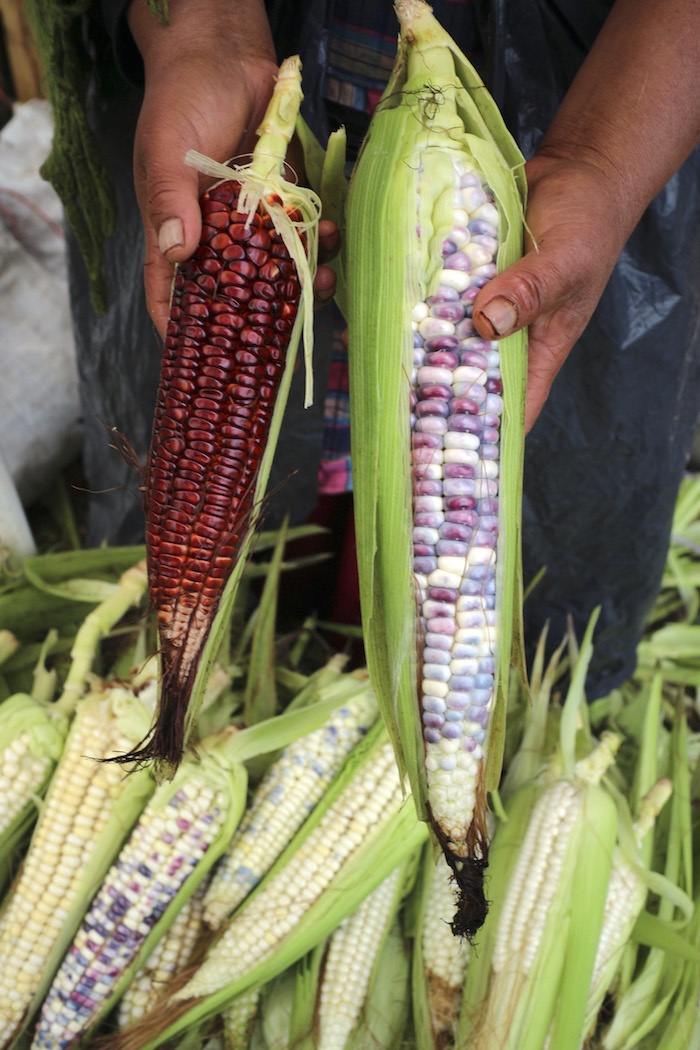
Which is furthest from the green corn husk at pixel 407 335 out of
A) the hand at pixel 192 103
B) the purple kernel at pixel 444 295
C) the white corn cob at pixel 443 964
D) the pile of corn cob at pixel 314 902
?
the white corn cob at pixel 443 964

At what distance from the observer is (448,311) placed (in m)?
0.76

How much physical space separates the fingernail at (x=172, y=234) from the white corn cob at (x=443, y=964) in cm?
99

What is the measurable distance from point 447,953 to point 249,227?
1134mm

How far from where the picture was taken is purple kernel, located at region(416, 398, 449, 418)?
0.76 meters

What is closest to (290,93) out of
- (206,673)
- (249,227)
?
(249,227)

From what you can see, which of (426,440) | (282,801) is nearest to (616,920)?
(282,801)

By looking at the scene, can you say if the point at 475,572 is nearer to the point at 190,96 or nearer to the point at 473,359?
the point at 473,359

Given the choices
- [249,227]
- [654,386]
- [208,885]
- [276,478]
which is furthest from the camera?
[276,478]

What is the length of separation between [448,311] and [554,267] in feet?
0.47

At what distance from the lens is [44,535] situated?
2041mm

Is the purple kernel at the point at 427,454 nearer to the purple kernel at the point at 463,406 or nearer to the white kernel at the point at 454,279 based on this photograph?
the purple kernel at the point at 463,406

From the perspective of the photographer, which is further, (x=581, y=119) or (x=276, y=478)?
(x=276, y=478)

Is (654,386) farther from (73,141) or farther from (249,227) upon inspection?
(73,141)

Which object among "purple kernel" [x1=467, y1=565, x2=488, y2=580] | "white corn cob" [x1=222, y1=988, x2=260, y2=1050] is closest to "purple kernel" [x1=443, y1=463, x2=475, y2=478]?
"purple kernel" [x1=467, y1=565, x2=488, y2=580]
